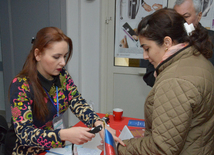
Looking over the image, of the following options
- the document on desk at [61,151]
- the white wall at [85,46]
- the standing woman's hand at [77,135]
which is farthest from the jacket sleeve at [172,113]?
the white wall at [85,46]

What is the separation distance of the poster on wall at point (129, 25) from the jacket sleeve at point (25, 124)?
2176mm

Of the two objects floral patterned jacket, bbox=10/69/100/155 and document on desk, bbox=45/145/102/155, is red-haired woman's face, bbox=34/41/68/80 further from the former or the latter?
document on desk, bbox=45/145/102/155

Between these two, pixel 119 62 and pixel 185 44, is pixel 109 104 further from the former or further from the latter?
pixel 185 44

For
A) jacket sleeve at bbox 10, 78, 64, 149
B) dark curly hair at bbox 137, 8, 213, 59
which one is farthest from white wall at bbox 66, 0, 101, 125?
dark curly hair at bbox 137, 8, 213, 59


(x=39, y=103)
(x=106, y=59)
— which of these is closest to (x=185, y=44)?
(x=39, y=103)

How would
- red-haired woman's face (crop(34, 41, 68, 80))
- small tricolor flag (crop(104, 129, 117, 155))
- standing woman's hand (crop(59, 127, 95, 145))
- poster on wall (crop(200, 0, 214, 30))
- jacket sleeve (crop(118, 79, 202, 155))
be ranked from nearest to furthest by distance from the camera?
jacket sleeve (crop(118, 79, 202, 155)) < small tricolor flag (crop(104, 129, 117, 155)) < standing woman's hand (crop(59, 127, 95, 145)) < red-haired woman's face (crop(34, 41, 68, 80)) < poster on wall (crop(200, 0, 214, 30))

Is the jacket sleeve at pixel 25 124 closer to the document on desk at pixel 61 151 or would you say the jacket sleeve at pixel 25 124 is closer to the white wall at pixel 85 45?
the document on desk at pixel 61 151

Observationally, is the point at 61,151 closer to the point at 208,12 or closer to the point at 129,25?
the point at 129,25

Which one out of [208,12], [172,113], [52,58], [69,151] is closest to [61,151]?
[69,151]

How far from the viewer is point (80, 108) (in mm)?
1468

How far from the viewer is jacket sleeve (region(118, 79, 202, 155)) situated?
77cm

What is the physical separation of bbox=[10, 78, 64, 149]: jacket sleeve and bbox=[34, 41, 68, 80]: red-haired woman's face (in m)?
0.18

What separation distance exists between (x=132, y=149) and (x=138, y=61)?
7.35 feet

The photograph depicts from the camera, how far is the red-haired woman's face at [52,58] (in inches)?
49.3
